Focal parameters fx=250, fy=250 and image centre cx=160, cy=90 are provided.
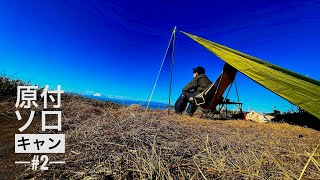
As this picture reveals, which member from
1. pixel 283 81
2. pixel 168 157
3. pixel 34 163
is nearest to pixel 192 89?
pixel 283 81

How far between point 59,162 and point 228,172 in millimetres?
1447

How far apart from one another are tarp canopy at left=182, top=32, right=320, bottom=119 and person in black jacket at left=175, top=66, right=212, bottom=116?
66.3 inches

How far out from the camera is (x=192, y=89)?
21.2 feet

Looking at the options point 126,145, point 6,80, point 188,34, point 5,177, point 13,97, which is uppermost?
point 188,34

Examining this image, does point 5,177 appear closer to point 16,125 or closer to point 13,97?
point 16,125

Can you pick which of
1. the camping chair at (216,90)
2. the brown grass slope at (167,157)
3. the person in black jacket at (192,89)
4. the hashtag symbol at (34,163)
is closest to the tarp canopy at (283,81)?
the brown grass slope at (167,157)

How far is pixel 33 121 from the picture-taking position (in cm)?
418

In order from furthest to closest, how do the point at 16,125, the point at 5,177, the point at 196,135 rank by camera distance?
the point at 16,125, the point at 196,135, the point at 5,177

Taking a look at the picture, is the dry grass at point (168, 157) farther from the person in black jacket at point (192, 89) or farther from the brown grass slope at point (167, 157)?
the person in black jacket at point (192, 89)

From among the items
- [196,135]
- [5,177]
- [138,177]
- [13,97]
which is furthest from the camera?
[13,97]

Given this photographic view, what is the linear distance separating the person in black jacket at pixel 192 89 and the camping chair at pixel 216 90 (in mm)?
407

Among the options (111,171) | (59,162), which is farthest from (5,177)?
(111,171)

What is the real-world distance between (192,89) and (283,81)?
285cm

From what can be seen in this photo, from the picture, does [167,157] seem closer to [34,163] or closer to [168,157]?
[168,157]
